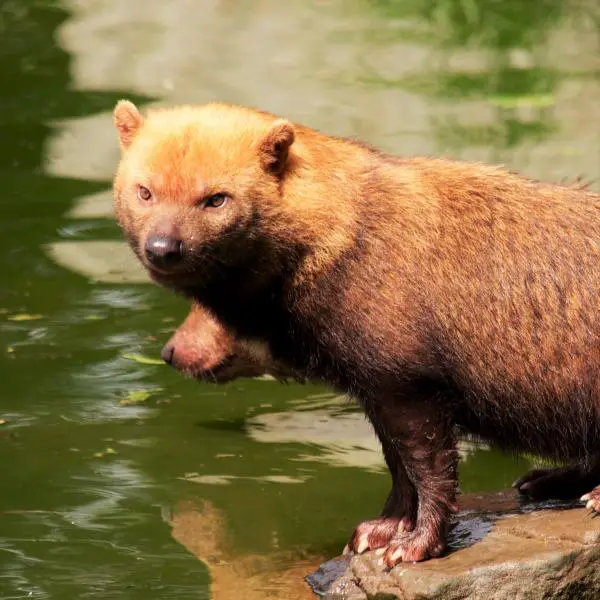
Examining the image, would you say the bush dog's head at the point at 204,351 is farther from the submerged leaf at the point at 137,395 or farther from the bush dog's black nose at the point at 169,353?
the submerged leaf at the point at 137,395

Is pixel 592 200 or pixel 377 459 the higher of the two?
pixel 592 200

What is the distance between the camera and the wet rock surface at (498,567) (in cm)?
731

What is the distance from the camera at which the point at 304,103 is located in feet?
59.3

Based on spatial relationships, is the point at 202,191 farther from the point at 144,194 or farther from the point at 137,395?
the point at 137,395

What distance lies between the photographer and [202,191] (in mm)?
7309

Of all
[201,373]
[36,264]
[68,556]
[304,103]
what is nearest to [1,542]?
[68,556]

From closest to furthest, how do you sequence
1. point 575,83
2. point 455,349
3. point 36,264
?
point 455,349 → point 36,264 → point 575,83

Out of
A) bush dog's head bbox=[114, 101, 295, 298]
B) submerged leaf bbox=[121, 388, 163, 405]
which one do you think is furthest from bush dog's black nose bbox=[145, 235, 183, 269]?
submerged leaf bbox=[121, 388, 163, 405]

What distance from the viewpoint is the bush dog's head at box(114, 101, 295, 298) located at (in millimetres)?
7289

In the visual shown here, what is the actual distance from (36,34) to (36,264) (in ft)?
25.9

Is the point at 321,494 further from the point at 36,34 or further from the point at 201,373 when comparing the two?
the point at 36,34

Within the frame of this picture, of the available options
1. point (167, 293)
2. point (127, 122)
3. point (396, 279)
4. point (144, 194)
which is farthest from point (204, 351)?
point (167, 293)

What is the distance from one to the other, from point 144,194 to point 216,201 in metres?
0.35

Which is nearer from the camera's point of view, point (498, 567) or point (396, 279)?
point (498, 567)
